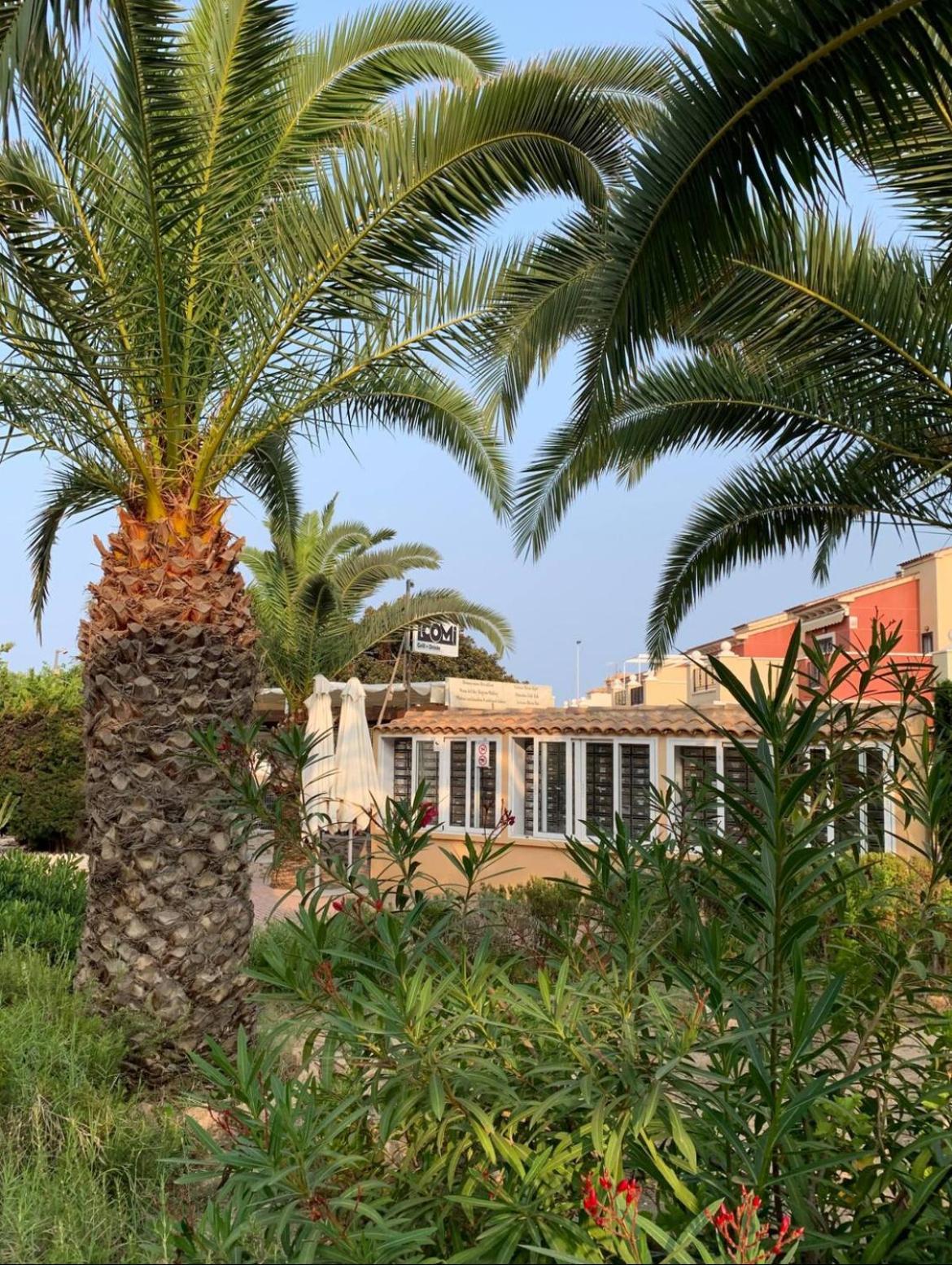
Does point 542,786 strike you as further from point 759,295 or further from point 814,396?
point 759,295

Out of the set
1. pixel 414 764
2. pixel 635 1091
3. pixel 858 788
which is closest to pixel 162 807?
pixel 858 788

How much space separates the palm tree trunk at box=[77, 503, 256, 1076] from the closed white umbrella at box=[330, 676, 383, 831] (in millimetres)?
7646

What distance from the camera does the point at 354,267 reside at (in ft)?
18.4

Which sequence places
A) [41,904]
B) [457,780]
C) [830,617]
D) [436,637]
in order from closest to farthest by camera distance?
1. [41,904]
2. [457,780]
3. [436,637]
4. [830,617]

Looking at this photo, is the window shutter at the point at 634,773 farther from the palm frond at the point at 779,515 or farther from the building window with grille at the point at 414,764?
the building window with grille at the point at 414,764

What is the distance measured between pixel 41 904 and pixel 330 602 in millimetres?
8885

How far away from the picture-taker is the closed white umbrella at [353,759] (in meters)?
13.3

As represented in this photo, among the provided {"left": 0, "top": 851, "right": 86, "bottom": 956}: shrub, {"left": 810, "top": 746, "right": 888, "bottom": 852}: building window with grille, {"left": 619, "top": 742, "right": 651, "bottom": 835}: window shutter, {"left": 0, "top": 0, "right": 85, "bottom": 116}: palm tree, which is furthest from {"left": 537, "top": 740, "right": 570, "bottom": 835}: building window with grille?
{"left": 0, "top": 0, "right": 85, "bottom": 116}: palm tree

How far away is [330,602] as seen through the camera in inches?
632

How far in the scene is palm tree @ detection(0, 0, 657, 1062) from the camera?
5164 millimetres

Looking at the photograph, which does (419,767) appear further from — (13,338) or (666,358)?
(13,338)

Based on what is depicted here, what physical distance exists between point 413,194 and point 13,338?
2282 mm

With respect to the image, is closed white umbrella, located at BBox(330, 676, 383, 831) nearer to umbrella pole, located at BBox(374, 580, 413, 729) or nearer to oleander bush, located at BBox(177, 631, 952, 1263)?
umbrella pole, located at BBox(374, 580, 413, 729)

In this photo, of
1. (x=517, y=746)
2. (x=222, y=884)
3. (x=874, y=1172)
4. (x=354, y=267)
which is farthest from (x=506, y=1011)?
(x=517, y=746)
